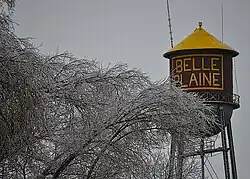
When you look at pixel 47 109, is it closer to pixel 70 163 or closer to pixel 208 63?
pixel 70 163

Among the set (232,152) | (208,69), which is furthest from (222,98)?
(232,152)

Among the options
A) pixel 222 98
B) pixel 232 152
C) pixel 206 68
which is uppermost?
pixel 206 68

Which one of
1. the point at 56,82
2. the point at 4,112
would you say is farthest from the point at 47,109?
the point at 4,112

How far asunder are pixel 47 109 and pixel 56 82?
660 millimetres

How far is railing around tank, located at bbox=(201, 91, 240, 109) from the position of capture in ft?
111

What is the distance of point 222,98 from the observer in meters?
34.6

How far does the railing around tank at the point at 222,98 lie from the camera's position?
33894mm

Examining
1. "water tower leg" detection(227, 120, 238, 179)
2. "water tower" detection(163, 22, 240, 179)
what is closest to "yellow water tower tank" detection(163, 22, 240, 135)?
"water tower" detection(163, 22, 240, 179)

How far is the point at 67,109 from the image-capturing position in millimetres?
18891

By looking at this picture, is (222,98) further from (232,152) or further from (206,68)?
(232,152)

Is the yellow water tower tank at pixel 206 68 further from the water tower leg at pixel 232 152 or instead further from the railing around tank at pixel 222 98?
the water tower leg at pixel 232 152

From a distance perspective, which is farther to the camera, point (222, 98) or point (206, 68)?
point (222, 98)

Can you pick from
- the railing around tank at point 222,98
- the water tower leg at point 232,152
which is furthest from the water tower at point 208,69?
the water tower leg at point 232,152

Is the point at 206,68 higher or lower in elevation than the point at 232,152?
higher
